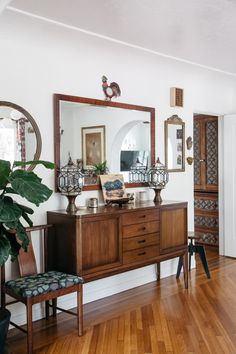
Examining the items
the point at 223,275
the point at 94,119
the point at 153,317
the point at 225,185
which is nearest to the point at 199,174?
the point at 225,185

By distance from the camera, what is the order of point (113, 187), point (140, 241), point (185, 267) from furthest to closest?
1. point (185, 267)
2. point (113, 187)
3. point (140, 241)

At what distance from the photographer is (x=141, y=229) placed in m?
3.82

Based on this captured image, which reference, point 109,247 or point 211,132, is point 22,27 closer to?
point 109,247

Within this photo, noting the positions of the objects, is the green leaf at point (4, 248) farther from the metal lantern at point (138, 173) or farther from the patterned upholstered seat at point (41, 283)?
the metal lantern at point (138, 173)

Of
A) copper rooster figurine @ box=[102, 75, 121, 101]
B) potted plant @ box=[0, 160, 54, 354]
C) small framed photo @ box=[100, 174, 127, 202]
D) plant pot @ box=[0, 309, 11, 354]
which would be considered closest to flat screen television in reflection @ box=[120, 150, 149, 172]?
small framed photo @ box=[100, 174, 127, 202]

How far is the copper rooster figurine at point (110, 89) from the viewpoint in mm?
4059

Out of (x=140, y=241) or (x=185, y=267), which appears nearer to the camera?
(x=140, y=241)

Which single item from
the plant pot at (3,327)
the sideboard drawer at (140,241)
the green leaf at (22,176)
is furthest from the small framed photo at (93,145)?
the plant pot at (3,327)

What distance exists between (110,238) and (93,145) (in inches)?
38.7

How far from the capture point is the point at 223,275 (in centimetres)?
474

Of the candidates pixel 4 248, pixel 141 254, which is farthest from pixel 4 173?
pixel 141 254

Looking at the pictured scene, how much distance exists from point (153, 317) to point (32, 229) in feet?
4.31

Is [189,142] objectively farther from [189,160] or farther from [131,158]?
[131,158]

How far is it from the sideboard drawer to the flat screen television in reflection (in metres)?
0.81
